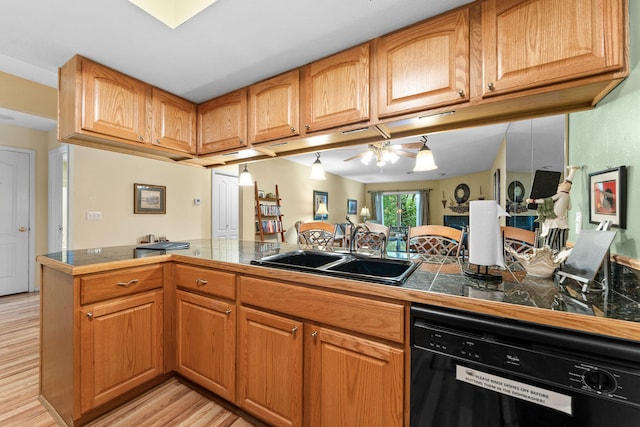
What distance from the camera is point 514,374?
2.65 feet

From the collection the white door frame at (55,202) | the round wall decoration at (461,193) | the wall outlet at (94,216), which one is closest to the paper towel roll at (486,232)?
the wall outlet at (94,216)

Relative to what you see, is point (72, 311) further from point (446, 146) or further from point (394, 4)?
point (446, 146)

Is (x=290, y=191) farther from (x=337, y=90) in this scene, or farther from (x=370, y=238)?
(x=337, y=90)

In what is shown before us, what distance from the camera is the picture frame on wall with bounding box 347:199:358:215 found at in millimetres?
9119

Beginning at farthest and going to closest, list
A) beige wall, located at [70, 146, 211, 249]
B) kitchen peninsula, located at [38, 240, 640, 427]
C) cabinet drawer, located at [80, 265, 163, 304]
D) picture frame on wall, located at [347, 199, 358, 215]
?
picture frame on wall, located at [347, 199, 358, 215], beige wall, located at [70, 146, 211, 249], cabinet drawer, located at [80, 265, 163, 304], kitchen peninsula, located at [38, 240, 640, 427]

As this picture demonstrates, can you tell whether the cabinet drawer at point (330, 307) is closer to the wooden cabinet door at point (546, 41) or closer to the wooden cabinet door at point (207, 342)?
the wooden cabinet door at point (207, 342)

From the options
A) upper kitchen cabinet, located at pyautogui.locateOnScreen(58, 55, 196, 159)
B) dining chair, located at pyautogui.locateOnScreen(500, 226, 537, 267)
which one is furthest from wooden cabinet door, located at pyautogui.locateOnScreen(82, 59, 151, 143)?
dining chair, located at pyautogui.locateOnScreen(500, 226, 537, 267)

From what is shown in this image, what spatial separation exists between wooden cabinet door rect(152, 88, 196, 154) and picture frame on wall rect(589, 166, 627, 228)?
103 inches

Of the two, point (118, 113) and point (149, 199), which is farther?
point (149, 199)

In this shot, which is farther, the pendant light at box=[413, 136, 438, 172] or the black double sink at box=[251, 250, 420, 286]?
the pendant light at box=[413, 136, 438, 172]

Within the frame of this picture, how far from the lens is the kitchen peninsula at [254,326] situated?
0.98 m

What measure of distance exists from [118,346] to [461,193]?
835 cm

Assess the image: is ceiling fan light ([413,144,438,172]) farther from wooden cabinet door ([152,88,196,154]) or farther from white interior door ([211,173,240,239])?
white interior door ([211,173,240,239])

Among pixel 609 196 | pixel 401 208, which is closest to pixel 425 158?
pixel 609 196
